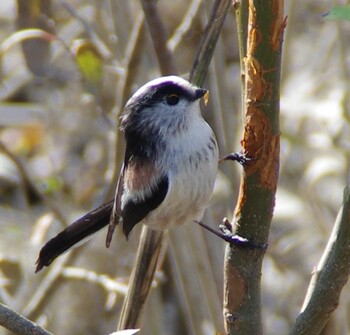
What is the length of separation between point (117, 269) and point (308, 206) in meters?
1.15

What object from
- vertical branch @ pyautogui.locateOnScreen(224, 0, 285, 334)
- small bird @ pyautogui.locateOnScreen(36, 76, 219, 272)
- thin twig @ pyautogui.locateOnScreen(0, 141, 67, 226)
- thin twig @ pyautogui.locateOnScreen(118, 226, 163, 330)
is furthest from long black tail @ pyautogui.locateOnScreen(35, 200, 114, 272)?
vertical branch @ pyautogui.locateOnScreen(224, 0, 285, 334)

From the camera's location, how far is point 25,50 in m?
2.94

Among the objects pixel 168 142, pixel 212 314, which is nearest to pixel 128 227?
pixel 168 142

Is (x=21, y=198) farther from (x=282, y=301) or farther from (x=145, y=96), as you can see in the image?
(x=145, y=96)

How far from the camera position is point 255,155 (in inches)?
63.0

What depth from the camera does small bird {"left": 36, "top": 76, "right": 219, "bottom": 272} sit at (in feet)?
7.04

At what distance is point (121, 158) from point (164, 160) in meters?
0.56

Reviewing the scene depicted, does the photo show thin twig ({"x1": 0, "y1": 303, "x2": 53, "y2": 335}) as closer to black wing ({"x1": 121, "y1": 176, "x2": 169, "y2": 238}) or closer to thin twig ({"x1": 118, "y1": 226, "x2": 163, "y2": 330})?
thin twig ({"x1": 118, "y1": 226, "x2": 163, "y2": 330})

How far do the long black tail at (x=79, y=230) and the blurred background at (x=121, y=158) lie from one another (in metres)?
0.38

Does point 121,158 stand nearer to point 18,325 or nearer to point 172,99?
point 172,99

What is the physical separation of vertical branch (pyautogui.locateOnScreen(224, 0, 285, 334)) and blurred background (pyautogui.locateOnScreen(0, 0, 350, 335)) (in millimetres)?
909

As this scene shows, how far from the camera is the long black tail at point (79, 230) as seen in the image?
7.56ft

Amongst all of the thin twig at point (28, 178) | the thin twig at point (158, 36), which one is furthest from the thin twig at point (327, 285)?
the thin twig at point (28, 178)

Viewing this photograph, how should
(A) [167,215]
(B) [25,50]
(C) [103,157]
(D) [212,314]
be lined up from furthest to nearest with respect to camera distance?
(C) [103,157] → (B) [25,50] → (D) [212,314] → (A) [167,215]
